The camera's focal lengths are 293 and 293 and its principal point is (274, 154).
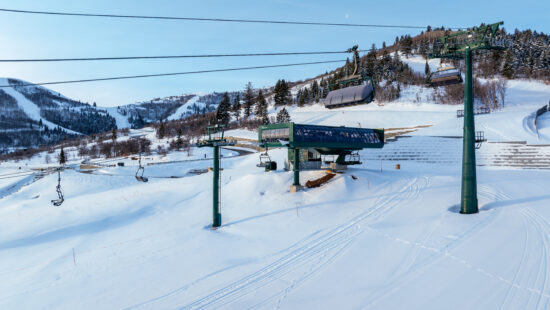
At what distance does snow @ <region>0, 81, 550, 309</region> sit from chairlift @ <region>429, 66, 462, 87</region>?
5.96 metres

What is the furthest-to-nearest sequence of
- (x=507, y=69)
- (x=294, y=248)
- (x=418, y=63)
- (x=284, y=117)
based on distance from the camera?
(x=418, y=63) → (x=507, y=69) → (x=284, y=117) → (x=294, y=248)

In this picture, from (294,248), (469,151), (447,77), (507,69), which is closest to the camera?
(294,248)

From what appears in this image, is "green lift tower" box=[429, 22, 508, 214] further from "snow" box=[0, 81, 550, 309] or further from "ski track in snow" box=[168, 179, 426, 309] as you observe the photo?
"ski track in snow" box=[168, 179, 426, 309]

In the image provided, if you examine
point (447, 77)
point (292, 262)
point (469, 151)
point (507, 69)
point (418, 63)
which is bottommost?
point (292, 262)

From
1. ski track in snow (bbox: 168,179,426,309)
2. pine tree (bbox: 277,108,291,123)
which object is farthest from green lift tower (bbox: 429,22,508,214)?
pine tree (bbox: 277,108,291,123)

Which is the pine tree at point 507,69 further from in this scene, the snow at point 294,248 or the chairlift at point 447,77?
the chairlift at point 447,77

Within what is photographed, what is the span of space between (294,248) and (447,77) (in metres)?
10.3

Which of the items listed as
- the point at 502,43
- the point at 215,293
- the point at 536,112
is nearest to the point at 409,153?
the point at 502,43

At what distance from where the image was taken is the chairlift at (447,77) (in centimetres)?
1315

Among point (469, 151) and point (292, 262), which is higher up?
point (469, 151)

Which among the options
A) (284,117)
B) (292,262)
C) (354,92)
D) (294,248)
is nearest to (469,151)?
(354,92)

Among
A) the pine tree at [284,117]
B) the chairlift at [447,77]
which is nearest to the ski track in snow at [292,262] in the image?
the chairlift at [447,77]

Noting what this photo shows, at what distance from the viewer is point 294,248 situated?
11.1 metres

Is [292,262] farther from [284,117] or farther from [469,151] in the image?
[284,117]
